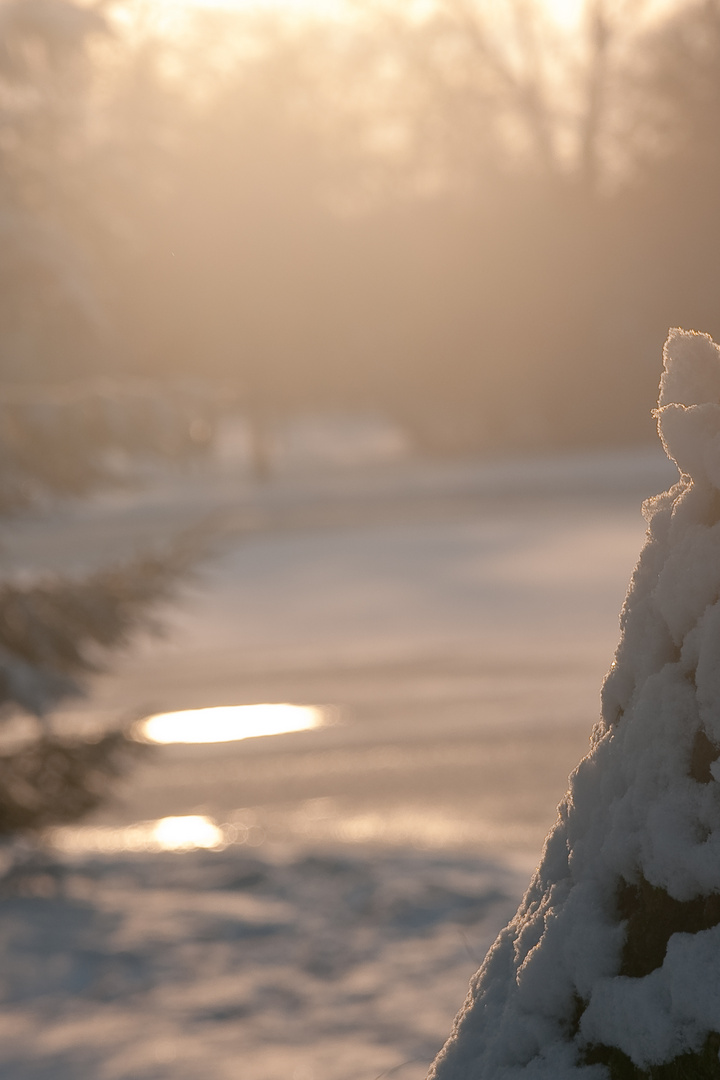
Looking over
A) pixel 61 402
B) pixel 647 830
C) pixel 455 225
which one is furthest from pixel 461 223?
pixel 647 830

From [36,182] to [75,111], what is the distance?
16.2 inches

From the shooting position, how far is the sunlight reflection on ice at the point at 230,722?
930cm

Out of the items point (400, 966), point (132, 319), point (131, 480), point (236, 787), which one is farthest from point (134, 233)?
point (400, 966)

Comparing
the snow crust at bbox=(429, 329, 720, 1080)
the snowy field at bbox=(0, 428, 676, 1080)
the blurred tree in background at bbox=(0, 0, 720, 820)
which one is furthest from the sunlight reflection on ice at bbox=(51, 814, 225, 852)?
the blurred tree in background at bbox=(0, 0, 720, 820)

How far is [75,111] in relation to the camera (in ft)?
21.2

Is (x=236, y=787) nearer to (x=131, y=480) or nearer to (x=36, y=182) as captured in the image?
(x=131, y=480)

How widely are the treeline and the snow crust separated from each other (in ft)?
68.6

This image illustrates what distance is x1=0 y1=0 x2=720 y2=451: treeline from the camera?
30.1m

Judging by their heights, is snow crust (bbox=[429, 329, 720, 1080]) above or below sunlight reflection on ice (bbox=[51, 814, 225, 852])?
below

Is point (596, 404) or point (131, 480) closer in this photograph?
point (131, 480)

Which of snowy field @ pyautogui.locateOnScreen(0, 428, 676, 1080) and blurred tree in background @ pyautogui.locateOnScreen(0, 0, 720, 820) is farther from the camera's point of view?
blurred tree in background @ pyautogui.locateOnScreen(0, 0, 720, 820)

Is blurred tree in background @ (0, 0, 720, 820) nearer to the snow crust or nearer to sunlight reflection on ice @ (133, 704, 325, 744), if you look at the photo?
sunlight reflection on ice @ (133, 704, 325, 744)

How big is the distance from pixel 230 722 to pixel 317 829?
2.75 meters

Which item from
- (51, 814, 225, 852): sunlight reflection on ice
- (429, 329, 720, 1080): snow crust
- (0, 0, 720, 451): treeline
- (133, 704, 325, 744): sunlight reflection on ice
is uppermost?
(0, 0, 720, 451): treeline
